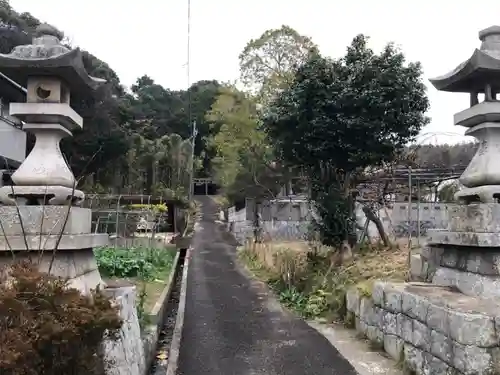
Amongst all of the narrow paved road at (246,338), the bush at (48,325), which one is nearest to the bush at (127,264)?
the narrow paved road at (246,338)

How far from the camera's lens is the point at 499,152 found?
5.59m

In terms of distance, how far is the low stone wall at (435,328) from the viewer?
14.1 ft

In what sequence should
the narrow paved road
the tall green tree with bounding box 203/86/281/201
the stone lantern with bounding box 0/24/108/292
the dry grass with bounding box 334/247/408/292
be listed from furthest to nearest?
the tall green tree with bounding box 203/86/281/201
the dry grass with bounding box 334/247/408/292
the narrow paved road
the stone lantern with bounding box 0/24/108/292

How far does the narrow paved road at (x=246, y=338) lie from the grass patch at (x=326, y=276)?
442 mm

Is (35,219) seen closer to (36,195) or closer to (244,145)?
(36,195)

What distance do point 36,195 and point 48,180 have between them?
0.19 meters

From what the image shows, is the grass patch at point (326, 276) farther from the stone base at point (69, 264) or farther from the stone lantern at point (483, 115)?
the stone base at point (69, 264)

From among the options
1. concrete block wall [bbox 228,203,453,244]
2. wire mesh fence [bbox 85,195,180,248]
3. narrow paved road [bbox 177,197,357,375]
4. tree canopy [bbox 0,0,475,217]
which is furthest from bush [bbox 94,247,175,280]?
concrete block wall [bbox 228,203,453,244]

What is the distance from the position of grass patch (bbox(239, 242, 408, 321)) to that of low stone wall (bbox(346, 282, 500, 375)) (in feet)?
3.26

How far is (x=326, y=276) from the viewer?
1049 cm

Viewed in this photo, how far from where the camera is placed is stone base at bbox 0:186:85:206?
4.84 meters

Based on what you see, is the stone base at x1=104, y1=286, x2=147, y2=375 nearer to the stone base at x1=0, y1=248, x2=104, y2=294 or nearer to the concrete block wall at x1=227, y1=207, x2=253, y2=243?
the stone base at x1=0, y1=248, x2=104, y2=294

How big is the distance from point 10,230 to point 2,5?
2769 centimetres

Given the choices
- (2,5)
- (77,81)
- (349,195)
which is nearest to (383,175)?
(349,195)
